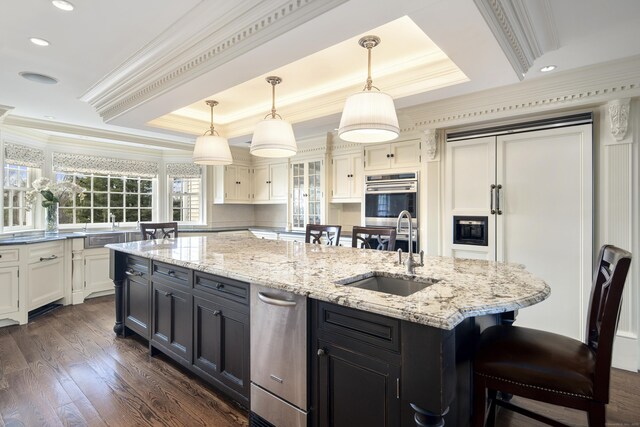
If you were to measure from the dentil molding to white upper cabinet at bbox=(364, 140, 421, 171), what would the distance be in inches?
66.4

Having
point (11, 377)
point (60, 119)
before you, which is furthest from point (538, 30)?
point (60, 119)

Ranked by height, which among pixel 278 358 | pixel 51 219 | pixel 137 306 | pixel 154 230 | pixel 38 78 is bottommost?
pixel 137 306

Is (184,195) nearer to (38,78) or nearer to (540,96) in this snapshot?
(38,78)

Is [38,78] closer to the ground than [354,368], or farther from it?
farther from it

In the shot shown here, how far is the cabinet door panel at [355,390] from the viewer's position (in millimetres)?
1300

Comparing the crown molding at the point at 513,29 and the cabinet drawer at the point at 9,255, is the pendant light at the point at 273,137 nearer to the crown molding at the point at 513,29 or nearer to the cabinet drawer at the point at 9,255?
the crown molding at the point at 513,29

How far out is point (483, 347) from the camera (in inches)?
57.3

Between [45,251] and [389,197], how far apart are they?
4185 millimetres

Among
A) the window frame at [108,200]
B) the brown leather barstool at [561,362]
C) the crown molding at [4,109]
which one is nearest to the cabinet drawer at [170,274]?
the brown leather barstool at [561,362]

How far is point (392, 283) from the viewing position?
1842mm

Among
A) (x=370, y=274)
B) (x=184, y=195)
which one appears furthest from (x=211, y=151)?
(x=184, y=195)

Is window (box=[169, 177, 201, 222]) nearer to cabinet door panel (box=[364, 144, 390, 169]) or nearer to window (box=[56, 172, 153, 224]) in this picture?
window (box=[56, 172, 153, 224])

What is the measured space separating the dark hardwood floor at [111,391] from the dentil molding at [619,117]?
1.89 metres

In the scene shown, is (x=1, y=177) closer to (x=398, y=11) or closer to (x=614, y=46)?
(x=398, y=11)
